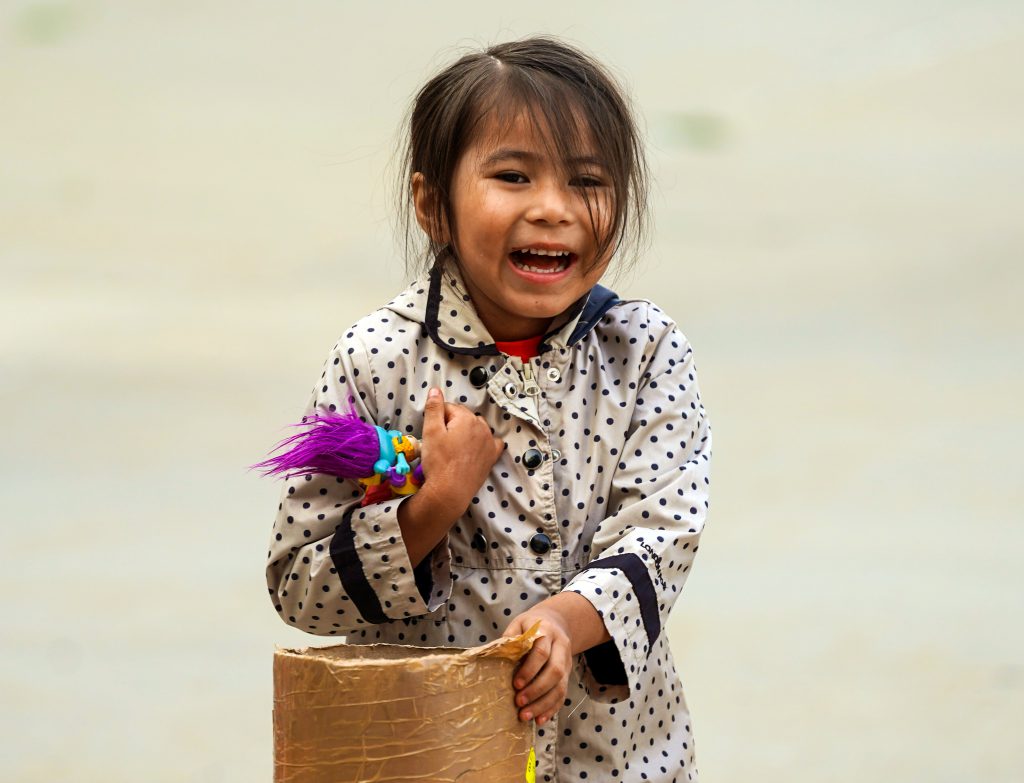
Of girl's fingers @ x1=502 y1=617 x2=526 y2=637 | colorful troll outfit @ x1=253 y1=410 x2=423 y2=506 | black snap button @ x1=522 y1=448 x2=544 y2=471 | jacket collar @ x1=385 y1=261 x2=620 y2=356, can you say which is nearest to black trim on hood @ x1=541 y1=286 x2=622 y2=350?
jacket collar @ x1=385 y1=261 x2=620 y2=356

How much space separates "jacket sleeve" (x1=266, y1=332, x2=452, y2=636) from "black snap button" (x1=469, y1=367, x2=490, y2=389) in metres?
0.10

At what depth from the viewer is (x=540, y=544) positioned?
151cm

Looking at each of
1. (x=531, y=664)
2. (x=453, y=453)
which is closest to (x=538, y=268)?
(x=453, y=453)

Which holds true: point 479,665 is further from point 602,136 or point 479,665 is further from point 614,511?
point 602,136

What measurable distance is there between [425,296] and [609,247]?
0.69 feet

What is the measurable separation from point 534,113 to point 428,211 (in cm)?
18

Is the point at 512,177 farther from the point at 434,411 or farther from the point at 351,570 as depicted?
the point at 351,570

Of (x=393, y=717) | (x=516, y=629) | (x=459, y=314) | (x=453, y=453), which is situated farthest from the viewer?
(x=459, y=314)

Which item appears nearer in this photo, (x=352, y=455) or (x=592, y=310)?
(x=352, y=455)

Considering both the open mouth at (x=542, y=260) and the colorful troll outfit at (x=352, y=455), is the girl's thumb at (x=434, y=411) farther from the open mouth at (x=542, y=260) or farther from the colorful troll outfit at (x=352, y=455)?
the open mouth at (x=542, y=260)

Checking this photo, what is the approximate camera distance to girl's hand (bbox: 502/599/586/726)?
1292 mm

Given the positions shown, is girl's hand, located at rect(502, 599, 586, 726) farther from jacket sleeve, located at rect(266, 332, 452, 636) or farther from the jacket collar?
the jacket collar

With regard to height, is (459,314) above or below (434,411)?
above

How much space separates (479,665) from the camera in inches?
49.0
